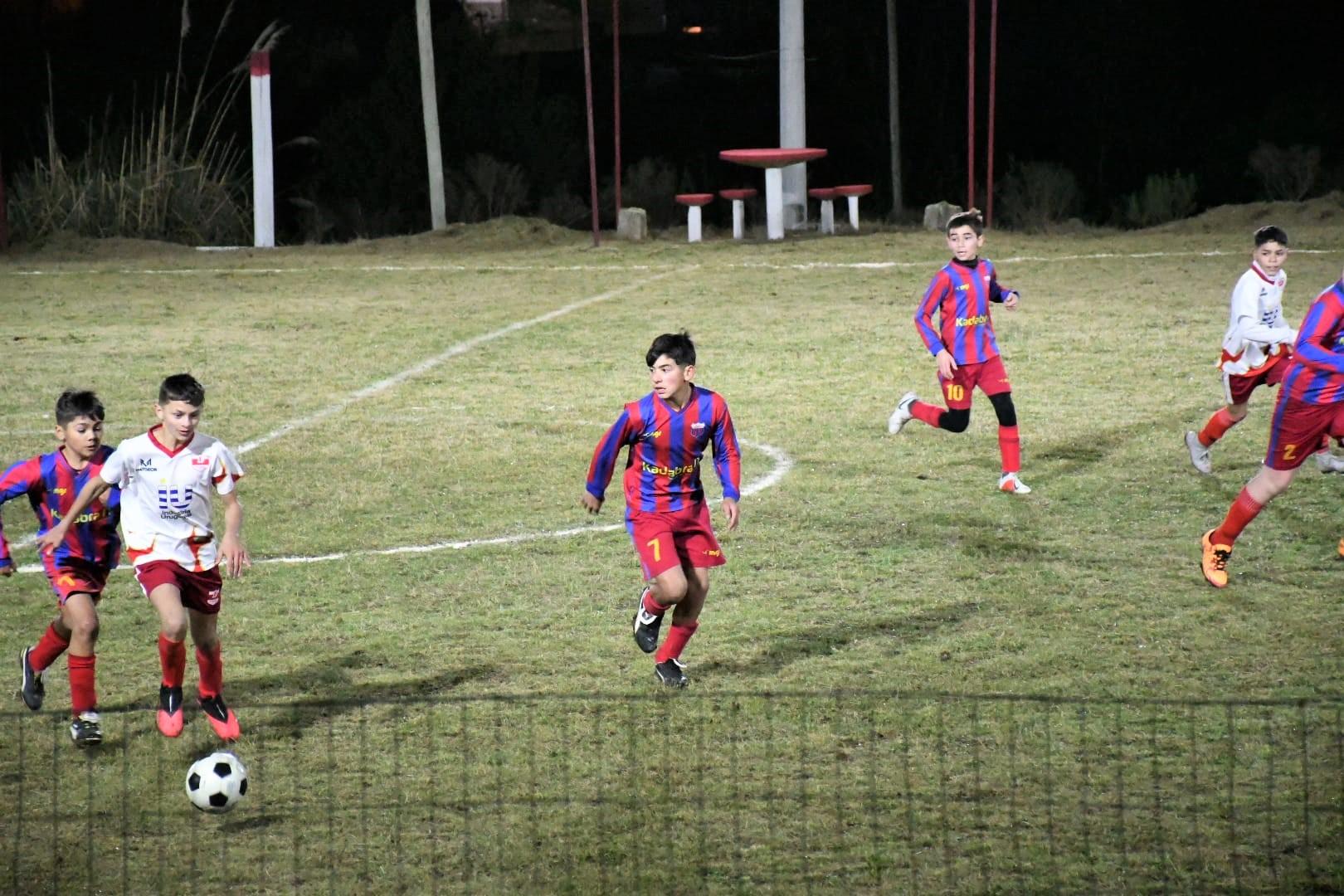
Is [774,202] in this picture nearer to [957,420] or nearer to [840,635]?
[957,420]

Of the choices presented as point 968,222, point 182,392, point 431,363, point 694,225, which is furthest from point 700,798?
point 694,225

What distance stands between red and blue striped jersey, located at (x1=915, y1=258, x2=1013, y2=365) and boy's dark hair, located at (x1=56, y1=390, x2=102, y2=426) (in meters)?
5.97

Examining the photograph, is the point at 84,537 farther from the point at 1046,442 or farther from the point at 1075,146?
the point at 1075,146

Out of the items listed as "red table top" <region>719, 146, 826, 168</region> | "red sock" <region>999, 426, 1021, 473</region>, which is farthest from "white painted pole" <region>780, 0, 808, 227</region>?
"red sock" <region>999, 426, 1021, 473</region>

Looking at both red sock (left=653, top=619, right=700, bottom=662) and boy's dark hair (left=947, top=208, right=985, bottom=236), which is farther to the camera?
boy's dark hair (left=947, top=208, right=985, bottom=236)

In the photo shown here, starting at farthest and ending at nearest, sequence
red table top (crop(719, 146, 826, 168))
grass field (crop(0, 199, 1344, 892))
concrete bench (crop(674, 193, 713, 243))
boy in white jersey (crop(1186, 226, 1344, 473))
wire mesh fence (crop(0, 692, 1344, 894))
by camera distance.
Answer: red table top (crop(719, 146, 826, 168)), concrete bench (crop(674, 193, 713, 243)), boy in white jersey (crop(1186, 226, 1344, 473)), grass field (crop(0, 199, 1344, 892)), wire mesh fence (crop(0, 692, 1344, 894))

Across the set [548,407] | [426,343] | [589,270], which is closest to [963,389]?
[548,407]

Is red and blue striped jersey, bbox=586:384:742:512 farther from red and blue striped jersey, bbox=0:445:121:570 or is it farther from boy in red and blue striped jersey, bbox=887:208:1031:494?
boy in red and blue striped jersey, bbox=887:208:1031:494

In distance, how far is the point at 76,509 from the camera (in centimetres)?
747

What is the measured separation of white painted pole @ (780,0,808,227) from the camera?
28.4m

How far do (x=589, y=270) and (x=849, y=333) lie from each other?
5768 millimetres

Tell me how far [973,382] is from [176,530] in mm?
6355

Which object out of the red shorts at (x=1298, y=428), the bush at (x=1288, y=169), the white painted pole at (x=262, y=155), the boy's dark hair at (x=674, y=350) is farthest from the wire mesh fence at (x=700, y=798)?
the bush at (x=1288, y=169)

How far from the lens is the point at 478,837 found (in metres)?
6.50
